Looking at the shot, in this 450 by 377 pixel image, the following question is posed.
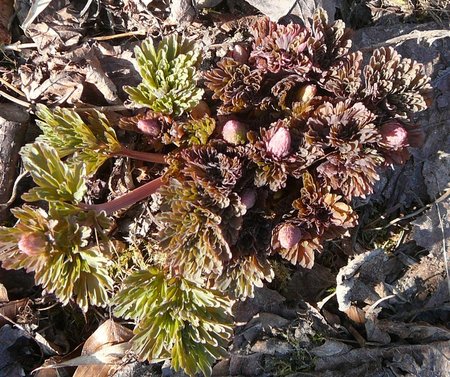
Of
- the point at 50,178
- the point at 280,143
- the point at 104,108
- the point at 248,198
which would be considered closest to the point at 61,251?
the point at 50,178

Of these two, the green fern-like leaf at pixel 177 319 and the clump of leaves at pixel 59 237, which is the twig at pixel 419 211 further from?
the clump of leaves at pixel 59 237

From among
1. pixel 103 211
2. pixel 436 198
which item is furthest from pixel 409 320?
pixel 103 211

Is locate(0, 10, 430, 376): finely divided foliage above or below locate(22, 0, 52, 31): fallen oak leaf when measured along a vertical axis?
below

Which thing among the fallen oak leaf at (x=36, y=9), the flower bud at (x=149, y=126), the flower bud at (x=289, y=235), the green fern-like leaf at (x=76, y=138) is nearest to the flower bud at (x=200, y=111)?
the flower bud at (x=149, y=126)

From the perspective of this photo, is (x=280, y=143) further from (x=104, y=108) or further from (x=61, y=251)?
(x=61, y=251)

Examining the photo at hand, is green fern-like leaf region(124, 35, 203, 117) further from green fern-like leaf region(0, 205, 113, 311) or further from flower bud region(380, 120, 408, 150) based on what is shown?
flower bud region(380, 120, 408, 150)

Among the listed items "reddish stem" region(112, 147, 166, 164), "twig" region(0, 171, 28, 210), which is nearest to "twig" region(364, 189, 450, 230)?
"reddish stem" region(112, 147, 166, 164)

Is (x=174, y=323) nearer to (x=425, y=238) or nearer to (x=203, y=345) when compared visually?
(x=203, y=345)
